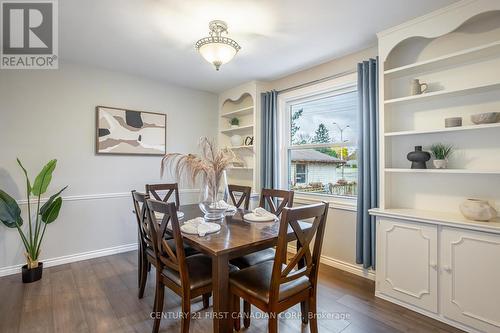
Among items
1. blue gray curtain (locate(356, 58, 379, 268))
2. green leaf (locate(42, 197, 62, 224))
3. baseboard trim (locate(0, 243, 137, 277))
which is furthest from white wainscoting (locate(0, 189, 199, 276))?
blue gray curtain (locate(356, 58, 379, 268))

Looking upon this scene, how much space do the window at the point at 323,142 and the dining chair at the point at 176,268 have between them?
6.30 ft

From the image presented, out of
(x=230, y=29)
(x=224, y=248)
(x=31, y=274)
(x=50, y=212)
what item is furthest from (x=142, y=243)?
(x=230, y=29)

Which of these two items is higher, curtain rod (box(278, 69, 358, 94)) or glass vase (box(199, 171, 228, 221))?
curtain rod (box(278, 69, 358, 94))

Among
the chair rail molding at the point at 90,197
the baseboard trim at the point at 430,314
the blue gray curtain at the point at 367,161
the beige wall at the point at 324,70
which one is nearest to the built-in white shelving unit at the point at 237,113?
the beige wall at the point at 324,70

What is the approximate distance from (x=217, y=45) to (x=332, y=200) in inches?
88.4

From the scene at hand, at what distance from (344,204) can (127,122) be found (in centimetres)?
314

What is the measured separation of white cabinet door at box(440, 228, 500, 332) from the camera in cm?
178

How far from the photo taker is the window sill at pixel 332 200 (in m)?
2.96

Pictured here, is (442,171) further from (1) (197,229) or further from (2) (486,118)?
(1) (197,229)

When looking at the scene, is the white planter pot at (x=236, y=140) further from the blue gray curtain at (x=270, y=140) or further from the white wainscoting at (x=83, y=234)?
the white wainscoting at (x=83, y=234)

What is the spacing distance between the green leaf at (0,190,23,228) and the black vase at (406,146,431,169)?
3937 mm

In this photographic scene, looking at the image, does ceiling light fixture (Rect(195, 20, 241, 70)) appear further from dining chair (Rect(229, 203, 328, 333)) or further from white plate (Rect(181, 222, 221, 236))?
dining chair (Rect(229, 203, 328, 333))

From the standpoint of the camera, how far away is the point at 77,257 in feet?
10.6

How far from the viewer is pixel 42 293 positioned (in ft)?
8.01
